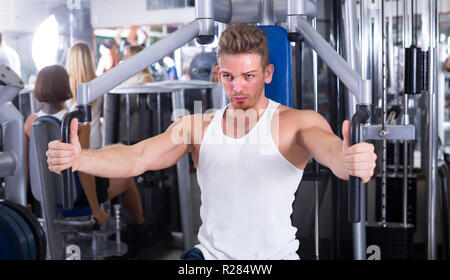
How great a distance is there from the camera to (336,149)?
1080mm

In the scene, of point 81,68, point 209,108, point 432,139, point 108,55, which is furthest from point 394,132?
point 108,55

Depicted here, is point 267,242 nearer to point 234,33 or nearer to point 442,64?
point 234,33

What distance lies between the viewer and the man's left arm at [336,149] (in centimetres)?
86

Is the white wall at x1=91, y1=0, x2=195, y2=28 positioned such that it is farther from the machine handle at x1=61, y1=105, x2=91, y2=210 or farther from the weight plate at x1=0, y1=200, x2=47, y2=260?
the machine handle at x1=61, y1=105, x2=91, y2=210

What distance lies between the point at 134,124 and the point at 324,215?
1260 millimetres

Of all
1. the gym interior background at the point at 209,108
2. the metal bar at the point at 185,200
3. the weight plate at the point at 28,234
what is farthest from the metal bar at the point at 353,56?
the metal bar at the point at 185,200

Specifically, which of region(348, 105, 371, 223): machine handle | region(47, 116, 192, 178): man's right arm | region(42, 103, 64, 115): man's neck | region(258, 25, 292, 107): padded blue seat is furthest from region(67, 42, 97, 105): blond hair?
region(348, 105, 371, 223): machine handle

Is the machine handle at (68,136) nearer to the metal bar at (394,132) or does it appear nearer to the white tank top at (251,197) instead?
the white tank top at (251,197)

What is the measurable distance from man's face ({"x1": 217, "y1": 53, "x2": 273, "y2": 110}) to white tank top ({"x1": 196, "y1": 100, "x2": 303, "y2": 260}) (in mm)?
67

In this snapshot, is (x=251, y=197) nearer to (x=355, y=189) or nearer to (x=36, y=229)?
(x=355, y=189)

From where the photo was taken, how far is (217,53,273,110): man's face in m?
1.14

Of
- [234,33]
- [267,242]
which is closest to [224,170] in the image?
[267,242]

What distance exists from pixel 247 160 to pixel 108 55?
2.01m

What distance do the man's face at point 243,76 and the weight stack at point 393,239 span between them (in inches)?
39.9
